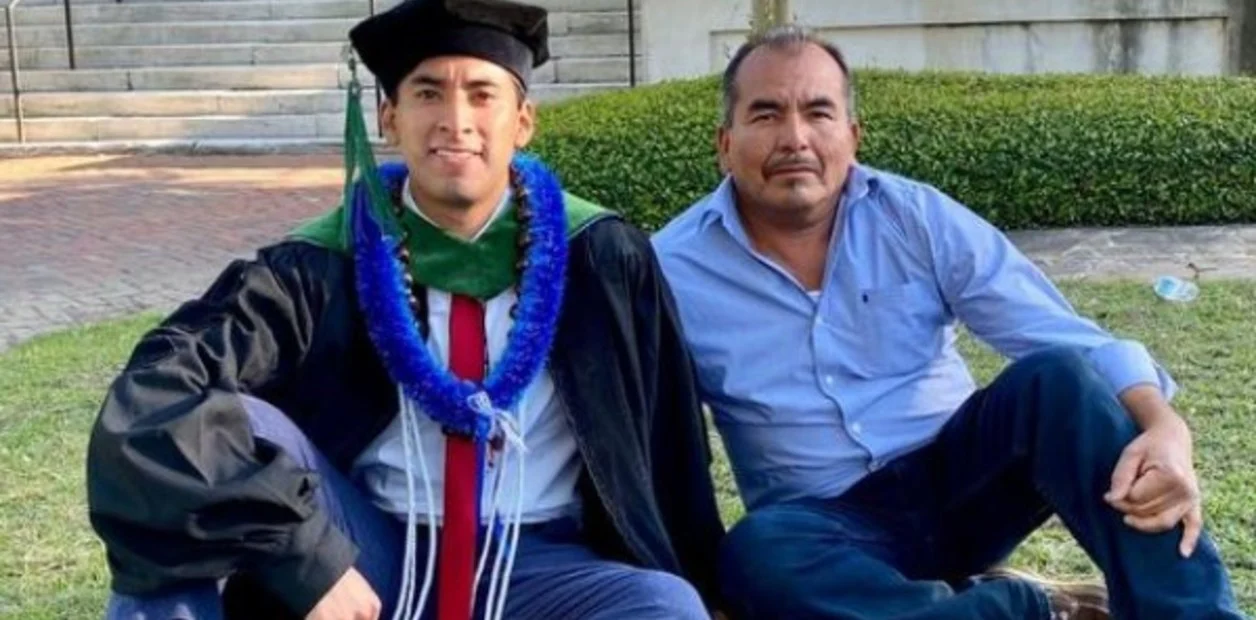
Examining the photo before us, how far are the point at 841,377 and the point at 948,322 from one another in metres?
0.25

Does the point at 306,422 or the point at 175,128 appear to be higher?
the point at 306,422

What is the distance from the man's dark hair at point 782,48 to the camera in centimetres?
342

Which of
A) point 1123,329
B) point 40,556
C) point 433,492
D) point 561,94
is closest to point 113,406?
point 433,492

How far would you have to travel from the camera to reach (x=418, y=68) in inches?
120

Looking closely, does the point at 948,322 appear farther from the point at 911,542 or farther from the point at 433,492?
the point at 433,492

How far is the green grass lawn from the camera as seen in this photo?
14.2 ft

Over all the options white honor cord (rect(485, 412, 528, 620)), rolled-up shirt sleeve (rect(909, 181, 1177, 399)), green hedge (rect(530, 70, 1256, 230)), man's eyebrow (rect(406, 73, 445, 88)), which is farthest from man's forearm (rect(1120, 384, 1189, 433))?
green hedge (rect(530, 70, 1256, 230))

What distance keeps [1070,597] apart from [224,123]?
1210cm

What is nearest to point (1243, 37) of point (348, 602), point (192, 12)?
point (192, 12)

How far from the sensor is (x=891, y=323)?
3.43 meters

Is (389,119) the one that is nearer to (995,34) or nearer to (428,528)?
(428,528)

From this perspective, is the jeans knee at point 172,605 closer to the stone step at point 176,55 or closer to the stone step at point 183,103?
the stone step at point 183,103

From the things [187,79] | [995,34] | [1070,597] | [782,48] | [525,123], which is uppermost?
→ [782,48]

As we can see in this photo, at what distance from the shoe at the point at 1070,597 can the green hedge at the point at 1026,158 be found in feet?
17.5
